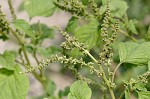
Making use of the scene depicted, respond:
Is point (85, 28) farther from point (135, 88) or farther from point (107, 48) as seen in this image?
point (135, 88)

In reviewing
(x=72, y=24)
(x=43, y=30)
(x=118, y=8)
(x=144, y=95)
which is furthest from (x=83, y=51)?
(x=43, y=30)

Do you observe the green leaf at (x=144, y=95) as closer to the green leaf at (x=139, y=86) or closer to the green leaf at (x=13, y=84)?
the green leaf at (x=139, y=86)

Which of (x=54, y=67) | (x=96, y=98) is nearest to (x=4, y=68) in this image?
(x=96, y=98)

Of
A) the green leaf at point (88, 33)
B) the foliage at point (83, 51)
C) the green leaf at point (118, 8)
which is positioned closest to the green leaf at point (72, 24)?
the foliage at point (83, 51)

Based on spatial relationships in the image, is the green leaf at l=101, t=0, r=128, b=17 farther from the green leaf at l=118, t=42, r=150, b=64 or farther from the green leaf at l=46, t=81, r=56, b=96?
the green leaf at l=46, t=81, r=56, b=96

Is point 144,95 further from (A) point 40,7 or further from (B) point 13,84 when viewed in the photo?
(A) point 40,7

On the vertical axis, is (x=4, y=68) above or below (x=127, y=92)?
above
